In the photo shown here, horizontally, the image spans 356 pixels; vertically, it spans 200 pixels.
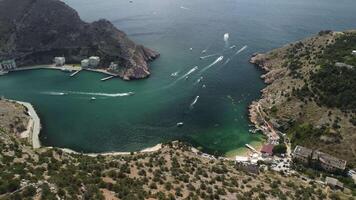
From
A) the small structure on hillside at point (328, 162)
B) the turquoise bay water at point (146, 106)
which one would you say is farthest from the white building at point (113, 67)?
the small structure on hillside at point (328, 162)

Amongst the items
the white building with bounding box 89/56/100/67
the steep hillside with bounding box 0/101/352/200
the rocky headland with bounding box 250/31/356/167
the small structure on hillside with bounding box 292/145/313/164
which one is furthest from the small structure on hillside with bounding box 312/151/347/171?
the white building with bounding box 89/56/100/67

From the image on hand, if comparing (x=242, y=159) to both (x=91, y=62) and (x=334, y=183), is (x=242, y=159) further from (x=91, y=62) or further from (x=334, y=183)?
(x=91, y=62)

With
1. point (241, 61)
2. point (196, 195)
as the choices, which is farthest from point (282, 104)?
point (196, 195)

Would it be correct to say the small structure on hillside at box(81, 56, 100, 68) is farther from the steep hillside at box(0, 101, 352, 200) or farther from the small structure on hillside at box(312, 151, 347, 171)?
the small structure on hillside at box(312, 151, 347, 171)

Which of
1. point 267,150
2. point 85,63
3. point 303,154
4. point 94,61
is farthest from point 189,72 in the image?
point 303,154

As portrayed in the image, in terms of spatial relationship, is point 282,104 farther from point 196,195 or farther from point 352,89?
point 196,195

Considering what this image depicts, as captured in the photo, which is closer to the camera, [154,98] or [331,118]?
[331,118]
